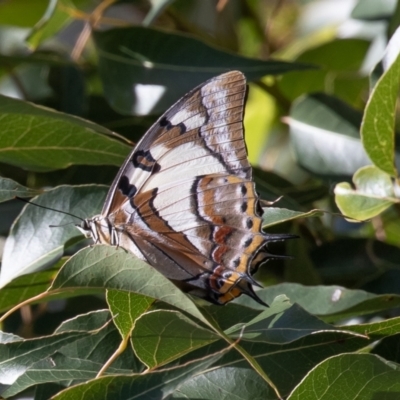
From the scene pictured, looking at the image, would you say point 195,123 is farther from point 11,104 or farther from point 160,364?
point 160,364

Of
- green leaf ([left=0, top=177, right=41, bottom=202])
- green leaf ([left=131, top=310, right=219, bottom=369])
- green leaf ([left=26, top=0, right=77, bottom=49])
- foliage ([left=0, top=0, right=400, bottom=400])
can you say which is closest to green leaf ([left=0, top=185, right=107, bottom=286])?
foliage ([left=0, top=0, right=400, bottom=400])

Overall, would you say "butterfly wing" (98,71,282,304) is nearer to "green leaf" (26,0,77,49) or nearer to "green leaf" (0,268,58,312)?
"green leaf" (0,268,58,312)

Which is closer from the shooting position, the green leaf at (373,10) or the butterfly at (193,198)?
the butterfly at (193,198)

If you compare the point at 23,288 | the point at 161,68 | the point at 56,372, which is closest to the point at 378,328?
the point at 56,372

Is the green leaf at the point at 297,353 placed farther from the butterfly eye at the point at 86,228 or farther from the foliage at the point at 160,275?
the butterfly eye at the point at 86,228

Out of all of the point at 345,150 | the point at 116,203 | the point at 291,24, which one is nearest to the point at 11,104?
the point at 116,203

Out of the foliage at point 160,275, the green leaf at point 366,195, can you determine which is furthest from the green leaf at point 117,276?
the green leaf at point 366,195

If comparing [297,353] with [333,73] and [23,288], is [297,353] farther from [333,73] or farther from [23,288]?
[333,73]
